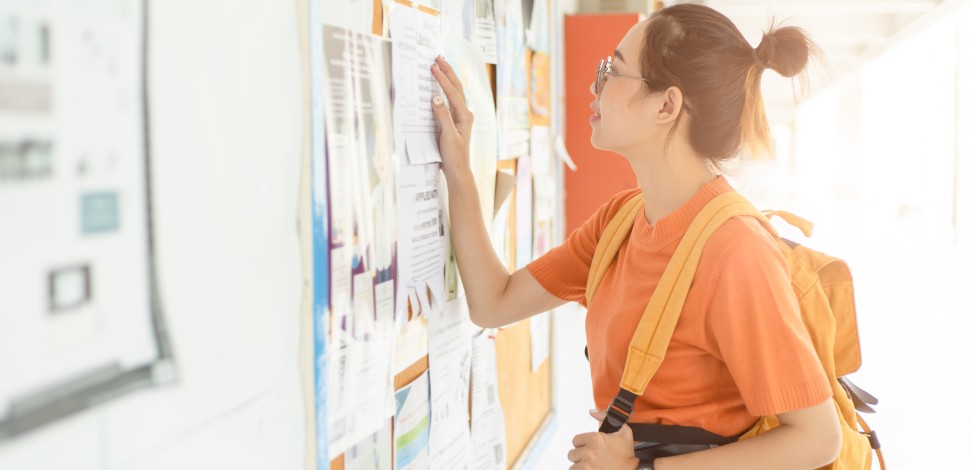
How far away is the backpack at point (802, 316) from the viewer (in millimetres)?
1316

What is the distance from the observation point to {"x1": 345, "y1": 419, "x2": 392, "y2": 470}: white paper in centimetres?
123

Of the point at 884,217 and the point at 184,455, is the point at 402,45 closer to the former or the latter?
the point at 184,455

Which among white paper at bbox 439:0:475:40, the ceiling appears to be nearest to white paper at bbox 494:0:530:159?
white paper at bbox 439:0:475:40

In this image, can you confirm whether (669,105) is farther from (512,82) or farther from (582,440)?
(512,82)

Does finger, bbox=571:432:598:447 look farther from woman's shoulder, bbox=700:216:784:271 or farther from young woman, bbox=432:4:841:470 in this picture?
woman's shoulder, bbox=700:216:784:271

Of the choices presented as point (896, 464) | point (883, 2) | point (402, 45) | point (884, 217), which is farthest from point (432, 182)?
point (884, 217)

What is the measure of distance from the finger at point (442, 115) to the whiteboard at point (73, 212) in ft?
2.68

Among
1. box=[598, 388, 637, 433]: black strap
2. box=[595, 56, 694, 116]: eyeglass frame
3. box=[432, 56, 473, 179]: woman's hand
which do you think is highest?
box=[595, 56, 694, 116]: eyeglass frame

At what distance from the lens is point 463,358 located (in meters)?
1.80

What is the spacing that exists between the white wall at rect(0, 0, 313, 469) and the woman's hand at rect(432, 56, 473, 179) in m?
0.52

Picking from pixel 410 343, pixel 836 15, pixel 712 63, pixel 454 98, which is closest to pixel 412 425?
pixel 410 343

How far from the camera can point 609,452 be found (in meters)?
1.35

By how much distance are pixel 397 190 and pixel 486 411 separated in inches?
33.0

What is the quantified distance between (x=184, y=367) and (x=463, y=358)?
104 cm
